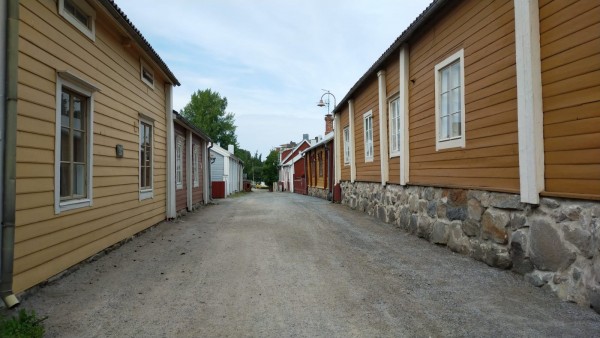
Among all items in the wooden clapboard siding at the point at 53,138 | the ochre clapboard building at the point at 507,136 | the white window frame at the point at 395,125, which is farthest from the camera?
the white window frame at the point at 395,125

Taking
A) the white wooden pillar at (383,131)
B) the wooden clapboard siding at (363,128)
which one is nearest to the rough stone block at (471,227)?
the white wooden pillar at (383,131)

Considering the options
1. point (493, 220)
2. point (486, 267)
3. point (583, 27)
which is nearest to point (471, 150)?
point (493, 220)

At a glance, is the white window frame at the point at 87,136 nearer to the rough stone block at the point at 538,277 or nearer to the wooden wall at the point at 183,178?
the rough stone block at the point at 538,277

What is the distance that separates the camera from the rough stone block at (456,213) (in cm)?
647

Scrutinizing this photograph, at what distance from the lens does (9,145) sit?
13.3ft

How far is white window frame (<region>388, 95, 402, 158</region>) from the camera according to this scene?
33.0ft

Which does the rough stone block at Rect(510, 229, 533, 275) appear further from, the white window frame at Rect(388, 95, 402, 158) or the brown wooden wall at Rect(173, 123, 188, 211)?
the brown wooden wall at Rect(173, 123, 188, 211)

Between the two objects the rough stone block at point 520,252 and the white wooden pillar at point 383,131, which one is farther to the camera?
the white wooden pillar at point 383,131

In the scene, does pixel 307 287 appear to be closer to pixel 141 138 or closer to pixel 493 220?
pixel 493 220

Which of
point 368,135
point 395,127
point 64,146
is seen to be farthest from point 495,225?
point 368,135

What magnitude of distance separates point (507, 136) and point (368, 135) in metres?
7.74

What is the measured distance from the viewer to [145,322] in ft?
12.2

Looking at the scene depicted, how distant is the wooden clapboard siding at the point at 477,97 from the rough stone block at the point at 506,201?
0.33 feet

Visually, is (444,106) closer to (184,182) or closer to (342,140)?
(184,182)
